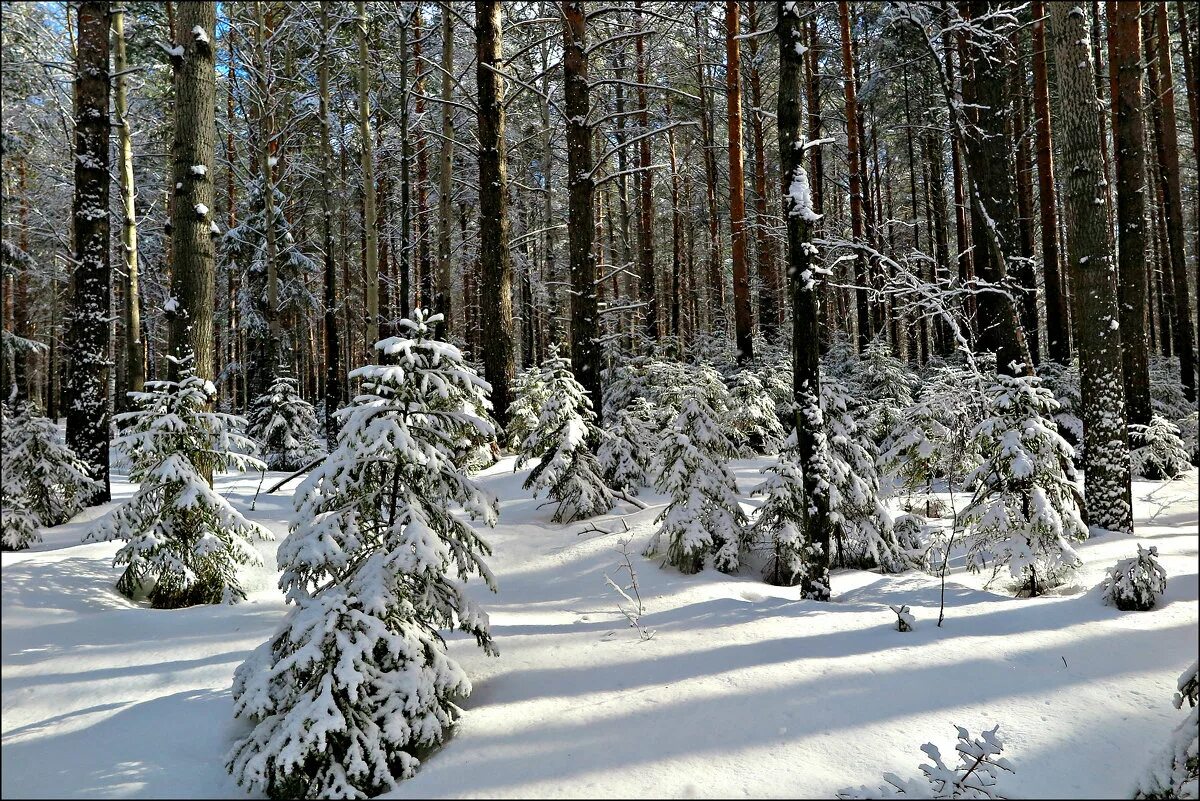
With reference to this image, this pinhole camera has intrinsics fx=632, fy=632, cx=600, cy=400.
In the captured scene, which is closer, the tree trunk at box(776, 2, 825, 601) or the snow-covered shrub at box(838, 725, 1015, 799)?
the snow-covered shrub at box(838, 725, 1015, 799)

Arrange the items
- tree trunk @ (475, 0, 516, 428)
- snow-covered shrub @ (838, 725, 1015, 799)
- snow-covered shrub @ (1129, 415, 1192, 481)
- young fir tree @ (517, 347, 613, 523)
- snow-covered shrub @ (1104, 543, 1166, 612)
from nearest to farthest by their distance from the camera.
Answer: snow-covered shrub @ (838, 725, 1015, 799), snow-covered shrub @ (1104, 543, 1166, 612), young fir tree @ (517, 347, 613, 523), tree trunk @ (475, 0, 516, 428), snow-covered shrub @ (1129, 415, 1192, 481)

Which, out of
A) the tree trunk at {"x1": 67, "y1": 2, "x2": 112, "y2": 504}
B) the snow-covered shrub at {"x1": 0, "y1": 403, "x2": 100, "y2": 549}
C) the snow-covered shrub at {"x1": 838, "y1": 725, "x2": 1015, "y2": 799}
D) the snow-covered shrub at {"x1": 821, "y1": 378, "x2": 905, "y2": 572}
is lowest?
the snow-covered shrub at {"x1": 838, "y1": 725, "x2": 1015, "y2": 799}

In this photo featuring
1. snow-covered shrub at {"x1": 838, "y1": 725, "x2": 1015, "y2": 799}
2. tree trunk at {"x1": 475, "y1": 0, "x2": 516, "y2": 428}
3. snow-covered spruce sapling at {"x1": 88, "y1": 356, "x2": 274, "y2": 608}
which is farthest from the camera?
tree trunk at {"x1": 475, "y1": 0, "x2": 516, "y2": 428}

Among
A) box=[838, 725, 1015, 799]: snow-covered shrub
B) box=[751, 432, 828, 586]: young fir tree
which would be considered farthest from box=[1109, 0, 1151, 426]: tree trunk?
box=[838, 725, 1015, 799]: snow-covered shrub

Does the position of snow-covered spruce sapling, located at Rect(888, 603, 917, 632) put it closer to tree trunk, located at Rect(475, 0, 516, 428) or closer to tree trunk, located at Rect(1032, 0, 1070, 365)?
tree trunk, located at Rect(475, 0, 516, 428)

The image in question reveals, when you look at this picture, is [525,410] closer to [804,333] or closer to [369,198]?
[804,333]

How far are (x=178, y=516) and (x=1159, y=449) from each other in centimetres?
1305

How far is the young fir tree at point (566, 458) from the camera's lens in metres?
7.13

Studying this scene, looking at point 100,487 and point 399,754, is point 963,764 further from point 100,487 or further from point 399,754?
point 100,487

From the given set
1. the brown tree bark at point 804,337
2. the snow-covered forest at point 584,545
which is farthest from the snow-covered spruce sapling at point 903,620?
the brown tree bark at point 804,337

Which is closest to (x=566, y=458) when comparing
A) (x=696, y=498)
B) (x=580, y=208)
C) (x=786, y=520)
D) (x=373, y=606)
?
(x=696, y=498)

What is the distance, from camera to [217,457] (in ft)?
18.1

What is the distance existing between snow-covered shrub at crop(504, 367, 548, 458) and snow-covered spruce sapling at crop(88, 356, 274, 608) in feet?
13.0

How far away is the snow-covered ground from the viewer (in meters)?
2.79
